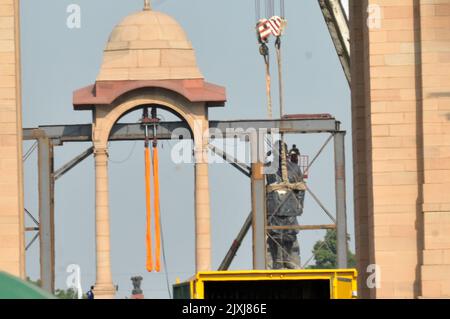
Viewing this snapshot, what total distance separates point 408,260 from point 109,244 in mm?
53769

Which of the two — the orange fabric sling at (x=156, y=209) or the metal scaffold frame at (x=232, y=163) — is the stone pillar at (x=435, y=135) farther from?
the orange fabric sling at (x=156, y=209)

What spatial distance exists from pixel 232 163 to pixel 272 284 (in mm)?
44657

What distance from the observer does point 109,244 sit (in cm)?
9000

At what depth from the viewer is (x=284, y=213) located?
270ft

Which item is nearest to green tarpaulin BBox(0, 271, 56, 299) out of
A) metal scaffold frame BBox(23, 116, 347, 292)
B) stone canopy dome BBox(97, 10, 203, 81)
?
metal scaffold frame BBox(23, 116, 347, 292)

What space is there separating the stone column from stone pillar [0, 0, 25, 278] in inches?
1786

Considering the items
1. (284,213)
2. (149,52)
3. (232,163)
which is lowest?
(284,213)

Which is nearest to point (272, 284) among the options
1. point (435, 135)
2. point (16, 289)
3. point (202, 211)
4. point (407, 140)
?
point (407, 140)

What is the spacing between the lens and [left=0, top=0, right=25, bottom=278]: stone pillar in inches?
1590

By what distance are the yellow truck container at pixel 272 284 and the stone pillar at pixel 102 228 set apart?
49.7 m

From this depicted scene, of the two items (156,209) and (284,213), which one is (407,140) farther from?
(156,209)

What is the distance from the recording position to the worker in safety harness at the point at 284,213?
82375mm

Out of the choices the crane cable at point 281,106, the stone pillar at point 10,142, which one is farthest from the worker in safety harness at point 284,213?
the stone pillar at point 10,142
